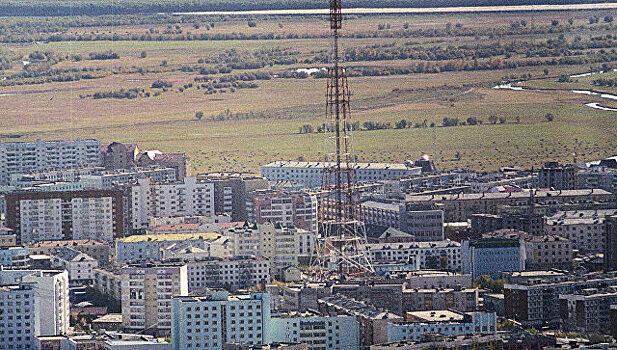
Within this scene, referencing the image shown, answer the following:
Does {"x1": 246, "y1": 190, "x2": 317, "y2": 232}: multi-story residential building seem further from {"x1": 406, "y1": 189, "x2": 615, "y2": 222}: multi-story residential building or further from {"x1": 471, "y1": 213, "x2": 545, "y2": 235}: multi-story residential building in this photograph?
{"x1": 471, "y1": 213, "x2": 545, "y2": 235}: multi-story residential building

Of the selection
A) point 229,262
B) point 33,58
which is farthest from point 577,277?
point 33,58

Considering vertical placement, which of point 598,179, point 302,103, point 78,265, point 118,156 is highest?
point 302,103

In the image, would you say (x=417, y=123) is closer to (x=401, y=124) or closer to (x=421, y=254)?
(x=401, y=124)

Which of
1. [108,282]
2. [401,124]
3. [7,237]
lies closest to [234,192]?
[7,237]

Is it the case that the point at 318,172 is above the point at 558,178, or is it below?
above

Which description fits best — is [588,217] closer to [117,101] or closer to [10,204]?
[10,204]

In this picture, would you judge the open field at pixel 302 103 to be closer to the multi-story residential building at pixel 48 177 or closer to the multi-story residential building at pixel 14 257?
the multi-story residential building at pixel 48 177

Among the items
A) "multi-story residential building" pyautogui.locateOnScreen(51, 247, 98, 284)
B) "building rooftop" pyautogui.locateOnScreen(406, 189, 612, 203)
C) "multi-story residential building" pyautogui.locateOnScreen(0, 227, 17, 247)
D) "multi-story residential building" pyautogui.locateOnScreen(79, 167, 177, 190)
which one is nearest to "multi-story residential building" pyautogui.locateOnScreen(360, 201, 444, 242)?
"building rooftop" pyautogui.locateOnScreen(406, 189, 612, 203)

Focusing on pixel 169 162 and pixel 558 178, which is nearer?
pixel 558 178
